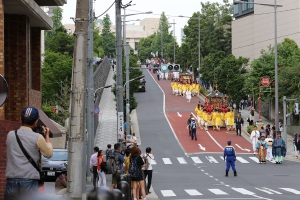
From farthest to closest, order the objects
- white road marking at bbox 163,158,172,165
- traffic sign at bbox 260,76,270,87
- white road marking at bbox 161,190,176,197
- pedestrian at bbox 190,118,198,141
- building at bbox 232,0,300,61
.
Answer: building at bbox 232,0,300,61 < traffic sign at bbox 260,76,270,87 < pedestrian at bbox 190,118,198,141 < white road marking at bbox 163,158,172,165 < white road marking at bbox 161,190,176,197

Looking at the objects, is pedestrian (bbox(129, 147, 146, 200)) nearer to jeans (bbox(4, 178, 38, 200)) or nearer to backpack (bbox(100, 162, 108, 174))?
backpack (bbox(100, 162, 108, 174))

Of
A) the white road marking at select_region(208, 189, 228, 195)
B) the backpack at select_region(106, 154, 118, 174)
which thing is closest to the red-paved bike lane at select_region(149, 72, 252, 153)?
the white road marking at select_region(208, 189, 228, 195)

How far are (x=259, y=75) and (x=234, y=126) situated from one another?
30.7ft

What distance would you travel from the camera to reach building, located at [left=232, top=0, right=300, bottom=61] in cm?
7950

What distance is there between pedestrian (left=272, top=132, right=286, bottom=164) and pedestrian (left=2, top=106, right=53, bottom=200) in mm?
30126

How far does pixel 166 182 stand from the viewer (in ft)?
100

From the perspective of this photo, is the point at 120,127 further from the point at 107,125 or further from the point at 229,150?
the point at 107,125

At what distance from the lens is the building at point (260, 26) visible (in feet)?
261

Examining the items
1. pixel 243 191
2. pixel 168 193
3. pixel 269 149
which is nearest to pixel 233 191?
pixel 243 191

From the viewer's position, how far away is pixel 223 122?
194 feet

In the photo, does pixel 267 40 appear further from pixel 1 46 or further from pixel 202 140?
pixel 1 46

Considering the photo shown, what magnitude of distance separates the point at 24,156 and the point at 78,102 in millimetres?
4906

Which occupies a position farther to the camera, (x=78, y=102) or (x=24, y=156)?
(x=78, y=102)

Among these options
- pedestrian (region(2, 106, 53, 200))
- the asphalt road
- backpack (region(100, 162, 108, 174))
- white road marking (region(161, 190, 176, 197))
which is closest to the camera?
pedestrian (region(2, 106, 53, 200))
